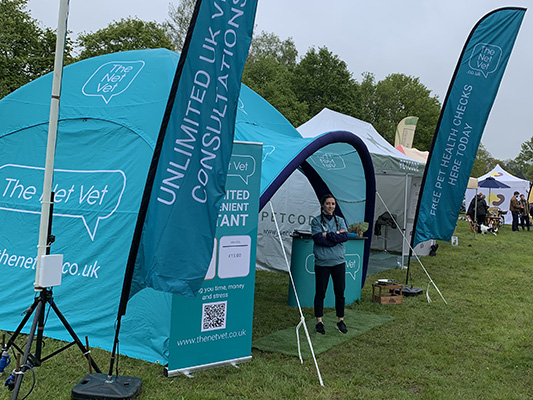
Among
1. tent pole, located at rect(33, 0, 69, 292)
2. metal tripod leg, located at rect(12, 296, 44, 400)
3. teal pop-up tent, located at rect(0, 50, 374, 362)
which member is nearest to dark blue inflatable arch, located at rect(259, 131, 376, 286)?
teal pop-up tent, located at rect(0, 50, 374, 362)

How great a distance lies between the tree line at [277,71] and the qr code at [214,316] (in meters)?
14.8

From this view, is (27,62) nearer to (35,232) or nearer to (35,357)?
(35,232)

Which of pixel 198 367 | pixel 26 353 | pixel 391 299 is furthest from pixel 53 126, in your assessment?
pixel 391 299

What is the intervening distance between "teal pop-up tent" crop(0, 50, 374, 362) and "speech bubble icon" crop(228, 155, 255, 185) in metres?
0.35

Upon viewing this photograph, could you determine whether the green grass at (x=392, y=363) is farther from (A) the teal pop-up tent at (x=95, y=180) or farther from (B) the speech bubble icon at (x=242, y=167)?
(B) the speech bubble icon at (x=242, y=167)

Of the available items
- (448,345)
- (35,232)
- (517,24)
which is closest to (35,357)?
(35,232)

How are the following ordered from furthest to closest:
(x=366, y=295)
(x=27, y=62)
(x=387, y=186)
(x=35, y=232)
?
(x=27, y=62) → (x=387, y=186) → (x=366, y=295) → (x=35, y=232)

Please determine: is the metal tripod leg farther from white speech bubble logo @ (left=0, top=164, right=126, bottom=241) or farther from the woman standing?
the woman standing

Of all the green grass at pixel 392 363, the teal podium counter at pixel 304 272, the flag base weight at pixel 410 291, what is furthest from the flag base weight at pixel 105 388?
the flag base weight at pixel 410 291

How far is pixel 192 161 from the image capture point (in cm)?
376

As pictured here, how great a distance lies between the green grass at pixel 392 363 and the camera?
14.1 ft

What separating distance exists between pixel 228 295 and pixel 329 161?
13.5 feet

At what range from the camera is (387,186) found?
43.5 ft

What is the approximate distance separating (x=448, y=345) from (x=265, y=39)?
40739 millimetres
